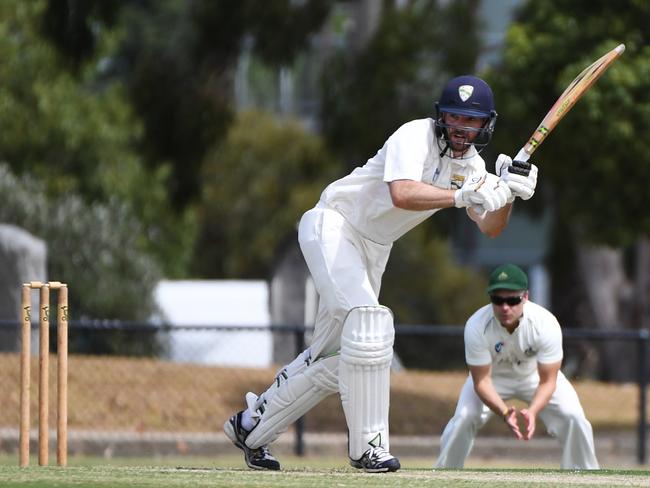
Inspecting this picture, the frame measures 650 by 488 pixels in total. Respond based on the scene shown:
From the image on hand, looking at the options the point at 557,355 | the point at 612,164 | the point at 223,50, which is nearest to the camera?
the point at 557,355

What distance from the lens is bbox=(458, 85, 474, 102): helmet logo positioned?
662cm

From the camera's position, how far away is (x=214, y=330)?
1277 cm

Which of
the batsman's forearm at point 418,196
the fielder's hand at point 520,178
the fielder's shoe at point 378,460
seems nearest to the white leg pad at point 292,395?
the fielder's shoe at point 378,460

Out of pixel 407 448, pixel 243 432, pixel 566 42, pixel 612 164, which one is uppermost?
pixel 566 42

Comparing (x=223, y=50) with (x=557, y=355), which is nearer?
(x=557, y=355)

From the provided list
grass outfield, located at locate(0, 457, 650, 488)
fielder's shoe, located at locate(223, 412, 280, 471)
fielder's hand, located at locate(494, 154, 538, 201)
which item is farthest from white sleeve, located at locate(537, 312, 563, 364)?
fielder's hand, located at locate(494, 154, 538, 201)

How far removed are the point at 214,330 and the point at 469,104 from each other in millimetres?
6426

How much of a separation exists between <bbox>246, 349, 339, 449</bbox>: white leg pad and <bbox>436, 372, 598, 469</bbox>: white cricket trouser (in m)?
1.68

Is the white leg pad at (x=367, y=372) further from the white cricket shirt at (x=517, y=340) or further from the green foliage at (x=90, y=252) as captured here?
the green foliage at (x=90, y=252)

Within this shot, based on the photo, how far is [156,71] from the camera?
60.3ft

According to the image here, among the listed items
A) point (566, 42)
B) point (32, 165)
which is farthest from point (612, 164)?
point (32, 165)

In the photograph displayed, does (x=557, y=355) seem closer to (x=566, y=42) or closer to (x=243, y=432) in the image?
(x=243, y=432)

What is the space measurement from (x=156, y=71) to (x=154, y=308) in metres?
2.62

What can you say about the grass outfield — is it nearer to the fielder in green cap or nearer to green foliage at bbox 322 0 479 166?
the fielder in green cap
